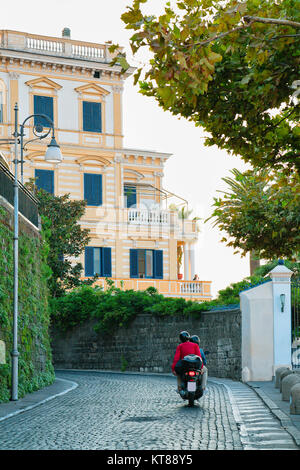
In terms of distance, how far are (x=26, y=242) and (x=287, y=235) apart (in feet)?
23.2

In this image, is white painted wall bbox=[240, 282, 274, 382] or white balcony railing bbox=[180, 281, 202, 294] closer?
white painted wall bbox=[240, 282, 274, 382]

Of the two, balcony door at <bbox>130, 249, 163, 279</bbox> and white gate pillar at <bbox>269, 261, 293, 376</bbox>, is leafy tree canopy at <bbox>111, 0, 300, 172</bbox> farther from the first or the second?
balcony door at <bbox>130, 249, 163, 279</bbox>

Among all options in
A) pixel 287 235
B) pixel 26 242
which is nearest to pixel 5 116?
pixel 26 242

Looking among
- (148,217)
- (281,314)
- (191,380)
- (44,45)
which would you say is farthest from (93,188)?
(191,380)

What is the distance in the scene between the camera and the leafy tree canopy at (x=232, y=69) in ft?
30.7

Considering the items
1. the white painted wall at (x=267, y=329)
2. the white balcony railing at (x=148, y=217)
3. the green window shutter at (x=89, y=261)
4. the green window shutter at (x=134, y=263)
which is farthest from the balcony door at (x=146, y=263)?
the white painted wall at (x=267, y=329)

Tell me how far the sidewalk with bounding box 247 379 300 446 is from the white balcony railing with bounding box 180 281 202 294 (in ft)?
76.6

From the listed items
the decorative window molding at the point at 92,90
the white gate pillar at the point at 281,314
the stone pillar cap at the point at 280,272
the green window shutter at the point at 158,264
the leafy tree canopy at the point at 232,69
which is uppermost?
the decorative window molding at the point at 92,90

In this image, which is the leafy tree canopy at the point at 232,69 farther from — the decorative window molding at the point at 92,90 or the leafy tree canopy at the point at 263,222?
the decorative window molding at the point at 92,90

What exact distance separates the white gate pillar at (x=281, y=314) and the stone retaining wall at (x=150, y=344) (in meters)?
1.91

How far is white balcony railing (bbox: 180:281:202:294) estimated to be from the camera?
4579cm

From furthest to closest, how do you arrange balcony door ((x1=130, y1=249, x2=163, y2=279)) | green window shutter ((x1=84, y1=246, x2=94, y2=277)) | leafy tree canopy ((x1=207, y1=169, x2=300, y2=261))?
balcony door ((x1=130, y1=249, x2=163, y2=279)) → green window shutter ((x1=84, y1=246, x2=94, y2=277)) → leafy tree canopy ((x1=207, y1=169, x2=300, y2=261))

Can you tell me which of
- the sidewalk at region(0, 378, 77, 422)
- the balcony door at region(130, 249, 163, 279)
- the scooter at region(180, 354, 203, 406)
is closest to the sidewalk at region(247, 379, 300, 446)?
the scooter at region(180, 354, 203, 406)

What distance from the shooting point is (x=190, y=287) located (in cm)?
4597
